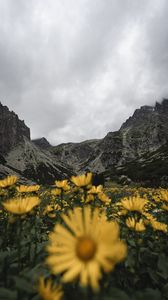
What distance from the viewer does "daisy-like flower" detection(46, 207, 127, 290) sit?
1.74 meters

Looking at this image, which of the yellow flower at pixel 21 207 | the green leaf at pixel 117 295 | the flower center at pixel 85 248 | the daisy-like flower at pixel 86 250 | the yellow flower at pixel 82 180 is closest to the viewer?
the daisy-like flower at pixel 86 250

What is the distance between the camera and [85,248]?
6.26 ft

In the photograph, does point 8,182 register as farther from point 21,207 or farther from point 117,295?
point 117,295

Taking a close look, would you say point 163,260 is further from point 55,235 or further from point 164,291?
point 55,235

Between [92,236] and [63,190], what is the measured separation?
3339 millimetres

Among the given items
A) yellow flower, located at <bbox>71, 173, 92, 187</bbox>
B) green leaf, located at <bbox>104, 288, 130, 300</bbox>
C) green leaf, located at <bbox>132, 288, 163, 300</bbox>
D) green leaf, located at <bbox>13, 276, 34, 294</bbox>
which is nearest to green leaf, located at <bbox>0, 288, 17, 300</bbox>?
green leaf, located at <bbox>13, 276, 34, 294</bbox>

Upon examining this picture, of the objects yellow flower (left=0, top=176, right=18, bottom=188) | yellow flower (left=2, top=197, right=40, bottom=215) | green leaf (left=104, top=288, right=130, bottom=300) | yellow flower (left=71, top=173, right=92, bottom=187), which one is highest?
yellow flower (left=0, top=176, right=18, bottom=188)

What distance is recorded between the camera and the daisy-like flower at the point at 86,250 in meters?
1.74

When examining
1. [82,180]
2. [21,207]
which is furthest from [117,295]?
[82,180]

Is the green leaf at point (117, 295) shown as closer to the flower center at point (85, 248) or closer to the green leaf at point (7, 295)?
the flower center at point (85, 248)

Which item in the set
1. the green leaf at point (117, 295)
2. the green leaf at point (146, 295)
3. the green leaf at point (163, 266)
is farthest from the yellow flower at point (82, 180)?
the green leaf at point (117, 295)

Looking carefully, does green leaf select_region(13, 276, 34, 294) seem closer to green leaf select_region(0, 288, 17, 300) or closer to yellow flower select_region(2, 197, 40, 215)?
green leaf select_region(0, 288, 17, 300)

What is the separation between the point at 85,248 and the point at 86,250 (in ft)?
0.08

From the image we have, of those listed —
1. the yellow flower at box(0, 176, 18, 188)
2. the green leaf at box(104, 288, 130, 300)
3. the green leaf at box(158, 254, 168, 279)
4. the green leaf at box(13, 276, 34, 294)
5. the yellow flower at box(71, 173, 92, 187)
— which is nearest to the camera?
the green leaf at box(104, 288, 130, 300)
